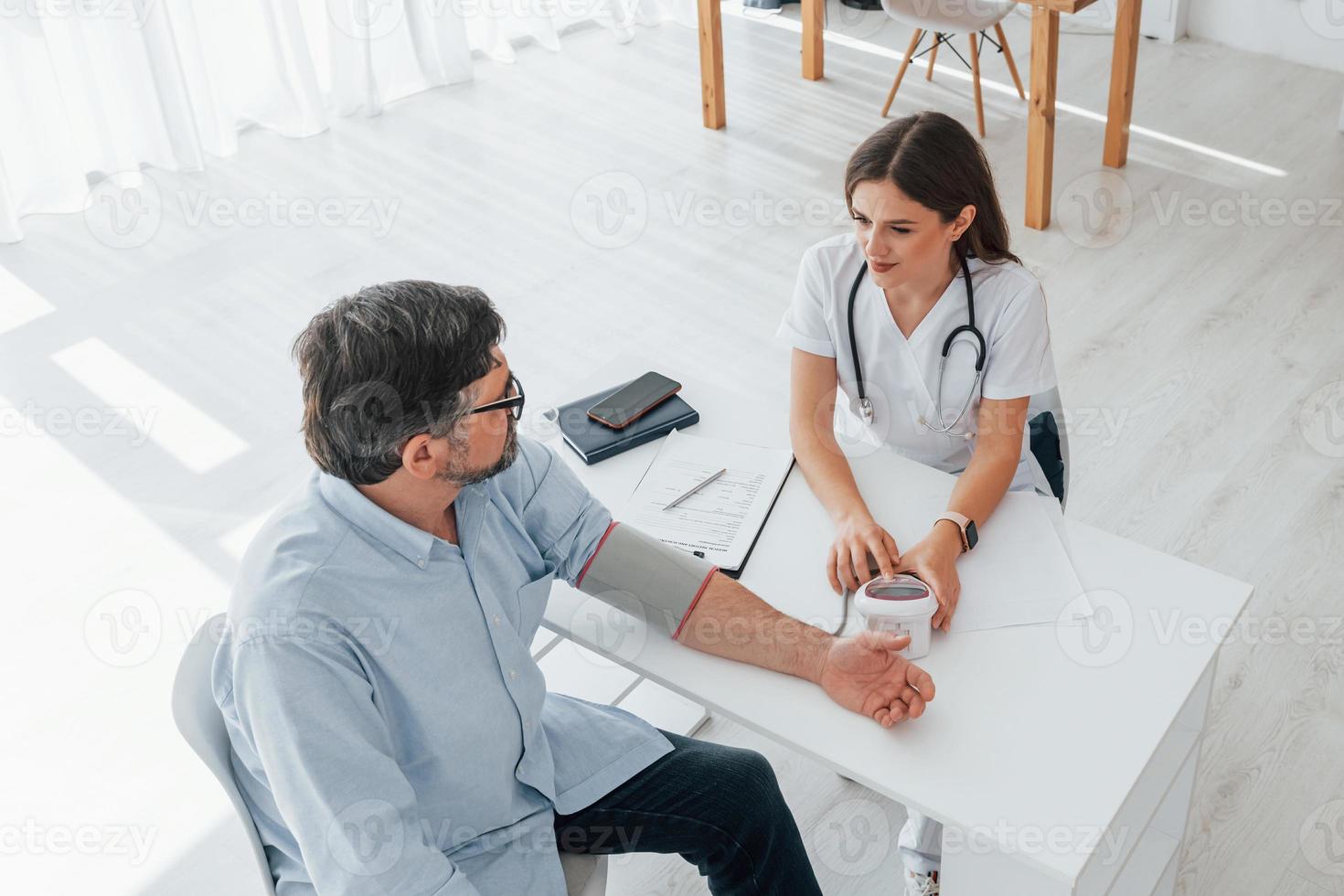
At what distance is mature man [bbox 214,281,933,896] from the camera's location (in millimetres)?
1432

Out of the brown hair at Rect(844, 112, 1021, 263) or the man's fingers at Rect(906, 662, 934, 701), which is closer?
the man's fingers at Rect(906, 662, 934, 701)

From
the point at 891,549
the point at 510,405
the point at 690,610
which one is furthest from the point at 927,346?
the point at 510,405

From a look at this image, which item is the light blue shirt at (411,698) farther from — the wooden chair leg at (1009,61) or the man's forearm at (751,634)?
the wooden chair leg at (1009,61)

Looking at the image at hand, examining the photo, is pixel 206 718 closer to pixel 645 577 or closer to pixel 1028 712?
pixel 645 577

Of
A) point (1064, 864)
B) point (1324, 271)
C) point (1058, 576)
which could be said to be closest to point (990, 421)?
point (1058, 576)

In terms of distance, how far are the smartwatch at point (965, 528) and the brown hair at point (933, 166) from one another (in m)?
0.46

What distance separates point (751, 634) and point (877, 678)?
0.19 metres

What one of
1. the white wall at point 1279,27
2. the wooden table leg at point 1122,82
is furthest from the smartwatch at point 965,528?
the white wall at point 1279,27

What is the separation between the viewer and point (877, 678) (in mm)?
1605

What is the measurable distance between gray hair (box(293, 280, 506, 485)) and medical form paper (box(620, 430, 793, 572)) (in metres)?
0.49

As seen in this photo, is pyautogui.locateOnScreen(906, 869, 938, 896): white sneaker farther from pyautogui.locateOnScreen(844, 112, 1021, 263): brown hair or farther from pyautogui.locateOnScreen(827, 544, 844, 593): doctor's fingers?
pyautogui.locateOnScreen(844, 112, 1021, 263): brown hair

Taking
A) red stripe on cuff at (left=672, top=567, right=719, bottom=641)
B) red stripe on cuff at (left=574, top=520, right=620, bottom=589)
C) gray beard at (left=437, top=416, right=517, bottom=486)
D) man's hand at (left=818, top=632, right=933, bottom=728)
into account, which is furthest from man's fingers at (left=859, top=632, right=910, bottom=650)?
gray beard at (left=437, top=416, right=517, bottom=486)

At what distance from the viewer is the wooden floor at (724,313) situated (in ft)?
7.97

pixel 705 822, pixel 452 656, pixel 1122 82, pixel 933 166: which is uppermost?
pixel 933 166
